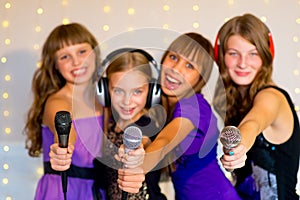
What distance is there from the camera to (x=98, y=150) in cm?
175

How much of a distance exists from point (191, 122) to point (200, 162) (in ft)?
0.54

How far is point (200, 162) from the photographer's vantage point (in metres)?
1.70

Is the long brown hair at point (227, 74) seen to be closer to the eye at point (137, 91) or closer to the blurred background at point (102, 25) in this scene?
the eye at point (137, 91)

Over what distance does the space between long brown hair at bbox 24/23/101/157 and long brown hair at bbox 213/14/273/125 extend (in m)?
0.41

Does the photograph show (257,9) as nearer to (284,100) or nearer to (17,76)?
(284,100)

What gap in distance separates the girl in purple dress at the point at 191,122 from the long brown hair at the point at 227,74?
0.07 meters

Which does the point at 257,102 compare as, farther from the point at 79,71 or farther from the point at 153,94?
the point at 79,71

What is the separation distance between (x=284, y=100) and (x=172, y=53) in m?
0.39

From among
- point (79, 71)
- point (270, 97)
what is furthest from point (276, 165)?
point (79, 71)

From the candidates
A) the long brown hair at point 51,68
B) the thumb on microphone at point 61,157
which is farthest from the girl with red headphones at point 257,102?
the thumb on microphone at point 61,157

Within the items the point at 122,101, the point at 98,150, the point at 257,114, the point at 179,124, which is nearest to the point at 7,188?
the point at 98,150

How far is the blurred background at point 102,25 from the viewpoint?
2160 mm

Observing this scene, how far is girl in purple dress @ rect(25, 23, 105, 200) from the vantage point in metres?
1.76

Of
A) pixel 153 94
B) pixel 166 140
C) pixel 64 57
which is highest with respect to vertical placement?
pixel 64 57
